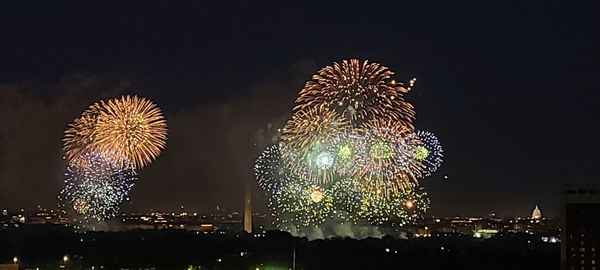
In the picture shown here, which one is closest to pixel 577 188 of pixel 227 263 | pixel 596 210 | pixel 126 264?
pixel 596 210

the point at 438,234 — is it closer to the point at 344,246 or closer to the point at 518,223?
the point at 518,223

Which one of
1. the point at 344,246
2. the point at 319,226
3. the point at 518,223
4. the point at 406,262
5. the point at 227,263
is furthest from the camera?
the point at 518,223

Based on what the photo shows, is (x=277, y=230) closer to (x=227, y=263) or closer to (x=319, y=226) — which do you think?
(x=319, y=226)

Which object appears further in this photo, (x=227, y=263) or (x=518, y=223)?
(x=518, y=223)

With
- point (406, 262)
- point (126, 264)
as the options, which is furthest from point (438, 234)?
point (126, 264)

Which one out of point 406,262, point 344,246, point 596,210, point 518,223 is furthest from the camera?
point 518,223

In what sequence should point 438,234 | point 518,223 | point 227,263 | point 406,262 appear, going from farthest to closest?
1. point 518,223
2. point 438,234
3. point 406,262
4. point 227,263
